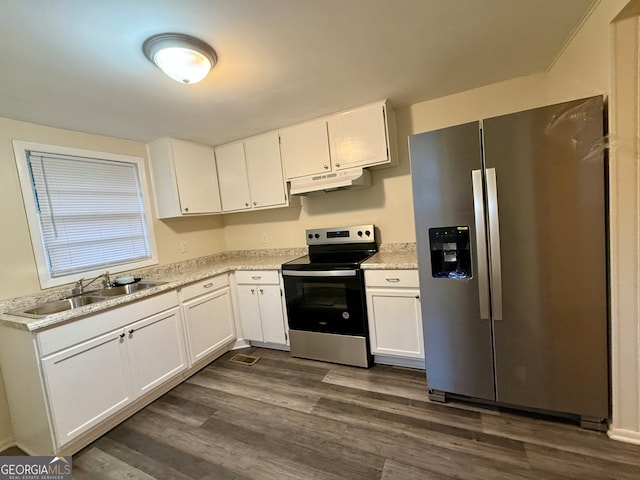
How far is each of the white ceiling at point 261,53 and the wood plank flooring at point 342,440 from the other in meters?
2.25

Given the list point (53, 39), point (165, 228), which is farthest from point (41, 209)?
point (53, 39)

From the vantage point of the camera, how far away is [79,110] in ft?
6.44

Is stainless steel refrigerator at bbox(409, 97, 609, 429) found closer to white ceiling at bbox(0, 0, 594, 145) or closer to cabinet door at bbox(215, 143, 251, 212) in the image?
white ceiling at bbox(0, 0, 594, 145)

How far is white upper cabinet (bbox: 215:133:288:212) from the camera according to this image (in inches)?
112

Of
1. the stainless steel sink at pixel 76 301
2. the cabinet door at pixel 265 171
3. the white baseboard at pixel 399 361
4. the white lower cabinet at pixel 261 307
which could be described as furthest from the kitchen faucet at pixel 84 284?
the white baseboard at pixel 399 361

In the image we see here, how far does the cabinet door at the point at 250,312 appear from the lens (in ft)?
9.32

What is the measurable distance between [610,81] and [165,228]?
11.5ft

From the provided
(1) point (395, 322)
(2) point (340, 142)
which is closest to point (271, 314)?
(1) point (395, 322)

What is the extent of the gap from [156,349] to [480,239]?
2462mm

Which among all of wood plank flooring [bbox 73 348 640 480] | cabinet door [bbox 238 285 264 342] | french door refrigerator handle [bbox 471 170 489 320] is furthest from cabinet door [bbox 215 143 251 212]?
french door refrigerator handle [bbox 471 170 489 320]

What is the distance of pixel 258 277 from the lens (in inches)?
110

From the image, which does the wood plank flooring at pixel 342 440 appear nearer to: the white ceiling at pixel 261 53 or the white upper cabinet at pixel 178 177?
the white upper cabinet at pixel 178 177

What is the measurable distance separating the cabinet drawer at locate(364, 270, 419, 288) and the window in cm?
220

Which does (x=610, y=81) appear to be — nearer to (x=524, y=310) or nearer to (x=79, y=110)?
(x=524, y=310)
